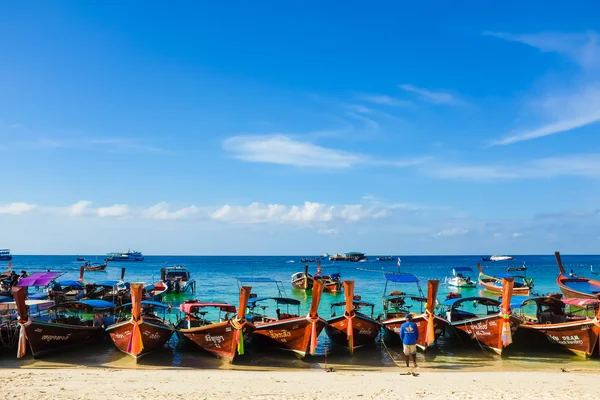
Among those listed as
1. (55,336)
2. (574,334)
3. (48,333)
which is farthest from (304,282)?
(48,333)

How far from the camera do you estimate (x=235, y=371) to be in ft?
52.6

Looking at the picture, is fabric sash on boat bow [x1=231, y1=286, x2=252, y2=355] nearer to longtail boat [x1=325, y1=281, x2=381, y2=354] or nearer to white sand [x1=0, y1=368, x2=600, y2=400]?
white sand [x1=0, y1=368, x2=600, y2=400]

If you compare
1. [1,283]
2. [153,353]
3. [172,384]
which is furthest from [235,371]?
[1,283]

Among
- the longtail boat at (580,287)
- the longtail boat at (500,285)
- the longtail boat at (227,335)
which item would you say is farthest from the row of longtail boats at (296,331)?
the longtail boat at (500,285)

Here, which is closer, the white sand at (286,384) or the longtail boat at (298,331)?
the white sand at (286,384)

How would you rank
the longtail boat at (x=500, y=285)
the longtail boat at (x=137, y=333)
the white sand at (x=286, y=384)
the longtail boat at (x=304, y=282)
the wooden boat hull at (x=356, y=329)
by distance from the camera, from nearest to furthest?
the white sand at (x=286, y=384)
the longtail boat at (x=137, y=333)
the wooden boat hull at (x=356, y=329)
the longtail boat at (x=500, y=285)
the longtail boat at (x=304, y=282)

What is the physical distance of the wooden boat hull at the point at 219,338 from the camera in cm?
1727

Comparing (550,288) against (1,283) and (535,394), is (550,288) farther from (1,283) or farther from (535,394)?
(1,283)

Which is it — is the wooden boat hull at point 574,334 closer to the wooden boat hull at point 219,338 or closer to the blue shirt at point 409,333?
the blue shirt at point 409,333

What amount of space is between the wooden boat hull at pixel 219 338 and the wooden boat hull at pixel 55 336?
4.20 meters

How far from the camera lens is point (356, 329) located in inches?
732

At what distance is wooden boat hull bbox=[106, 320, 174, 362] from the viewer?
1739 cm

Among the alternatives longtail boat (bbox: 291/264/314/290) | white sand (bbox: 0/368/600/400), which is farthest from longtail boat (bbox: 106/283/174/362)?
longtail boat (bbox: 291/264/314/290)

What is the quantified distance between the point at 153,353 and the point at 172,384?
523cm
